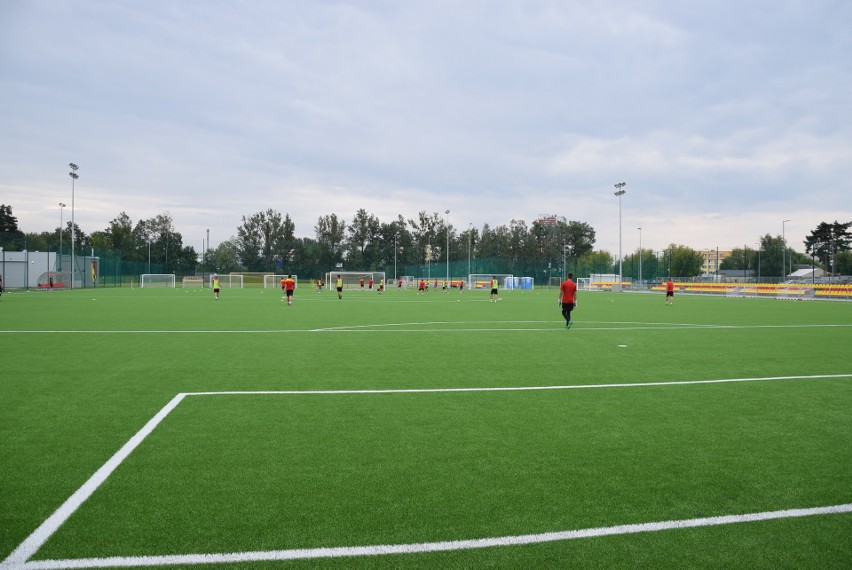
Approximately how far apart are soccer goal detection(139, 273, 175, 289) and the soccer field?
71.3m

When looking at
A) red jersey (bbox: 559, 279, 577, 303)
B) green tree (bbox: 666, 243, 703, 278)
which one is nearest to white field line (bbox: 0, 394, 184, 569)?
red jersey (bbox: 559, 279, 577, 303)

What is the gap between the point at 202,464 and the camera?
4840 millimetres

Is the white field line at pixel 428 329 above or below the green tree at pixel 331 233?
below

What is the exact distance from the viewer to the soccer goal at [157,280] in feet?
247

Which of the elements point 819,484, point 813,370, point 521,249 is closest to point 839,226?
point 521,249

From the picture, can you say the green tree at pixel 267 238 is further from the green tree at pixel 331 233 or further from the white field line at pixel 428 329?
the white field line at pixel 428 329

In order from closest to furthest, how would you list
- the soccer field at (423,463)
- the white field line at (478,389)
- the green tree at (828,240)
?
the soccer field at (423,463) → the white field line at (478,389) → the green tree at (828,240)

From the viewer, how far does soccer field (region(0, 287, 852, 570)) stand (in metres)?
3.44

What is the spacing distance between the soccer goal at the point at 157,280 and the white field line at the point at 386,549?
255 ft

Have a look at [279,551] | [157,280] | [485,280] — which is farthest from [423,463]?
[157,280]

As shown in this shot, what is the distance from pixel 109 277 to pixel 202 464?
72876 millimetres

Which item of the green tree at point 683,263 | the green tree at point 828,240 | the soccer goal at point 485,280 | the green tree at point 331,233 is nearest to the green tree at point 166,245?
the green tree at point 331,233

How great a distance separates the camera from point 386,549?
3.38 metres

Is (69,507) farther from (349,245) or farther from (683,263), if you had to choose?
(349,245)
